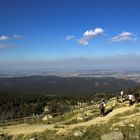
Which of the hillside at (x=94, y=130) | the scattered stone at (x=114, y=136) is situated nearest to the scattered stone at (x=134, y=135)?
the hillside at (x=94, y=130)

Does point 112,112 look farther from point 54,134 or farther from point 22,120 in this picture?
point 22,120

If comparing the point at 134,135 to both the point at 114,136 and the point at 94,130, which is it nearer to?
the point at 114,136

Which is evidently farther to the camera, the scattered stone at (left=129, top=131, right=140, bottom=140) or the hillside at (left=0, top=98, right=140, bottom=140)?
the hillside at (left=0, top=98, right=140, bottom=140)

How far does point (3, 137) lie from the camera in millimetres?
39344

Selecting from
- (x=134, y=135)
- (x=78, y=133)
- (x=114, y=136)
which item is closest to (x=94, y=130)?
(x=78, y=133)

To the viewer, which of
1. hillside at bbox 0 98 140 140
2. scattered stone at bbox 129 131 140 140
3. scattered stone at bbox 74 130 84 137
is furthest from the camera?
scattered stone at bbox 74 130 84 137

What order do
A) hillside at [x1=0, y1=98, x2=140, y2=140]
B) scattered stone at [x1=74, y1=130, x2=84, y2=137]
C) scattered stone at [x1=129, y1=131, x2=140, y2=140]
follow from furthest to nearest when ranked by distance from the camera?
1. scattered stone at [x1=74, y1=130, x2=84, y2=137]
2. hillside at [x1=0, y1=98, x2=140, y2=140]
3. scattered stone at [x1=129, y1=131, x2=140, y2=140]

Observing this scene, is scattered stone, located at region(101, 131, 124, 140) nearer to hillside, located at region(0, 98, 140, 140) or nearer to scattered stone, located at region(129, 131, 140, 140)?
hillside, located at region(0, 98, 140, 140)

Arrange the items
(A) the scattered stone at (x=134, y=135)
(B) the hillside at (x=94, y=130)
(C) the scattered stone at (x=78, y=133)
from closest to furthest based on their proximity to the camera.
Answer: (A) the scattered stone at (x=134, y=135), (B) the hillside at (x=94, y=130), (C) the scattered stone at (x=78, y=133)

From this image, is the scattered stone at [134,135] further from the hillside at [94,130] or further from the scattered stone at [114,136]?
the scattered stone at [114,136]

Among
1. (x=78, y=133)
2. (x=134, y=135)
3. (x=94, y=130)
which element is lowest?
(x=78, y=133)

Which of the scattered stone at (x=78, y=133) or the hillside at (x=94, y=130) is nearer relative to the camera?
the hillside at (x=94, y=130)

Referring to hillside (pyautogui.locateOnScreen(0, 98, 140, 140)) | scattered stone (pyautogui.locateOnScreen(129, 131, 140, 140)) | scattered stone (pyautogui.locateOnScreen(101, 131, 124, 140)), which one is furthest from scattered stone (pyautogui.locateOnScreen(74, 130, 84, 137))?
scattered stone (pyautogui.locateOnScreen(129, 131, 140, 140))

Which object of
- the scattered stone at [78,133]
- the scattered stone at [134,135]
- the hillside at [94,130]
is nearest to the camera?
the scattered stone at [134,135]
